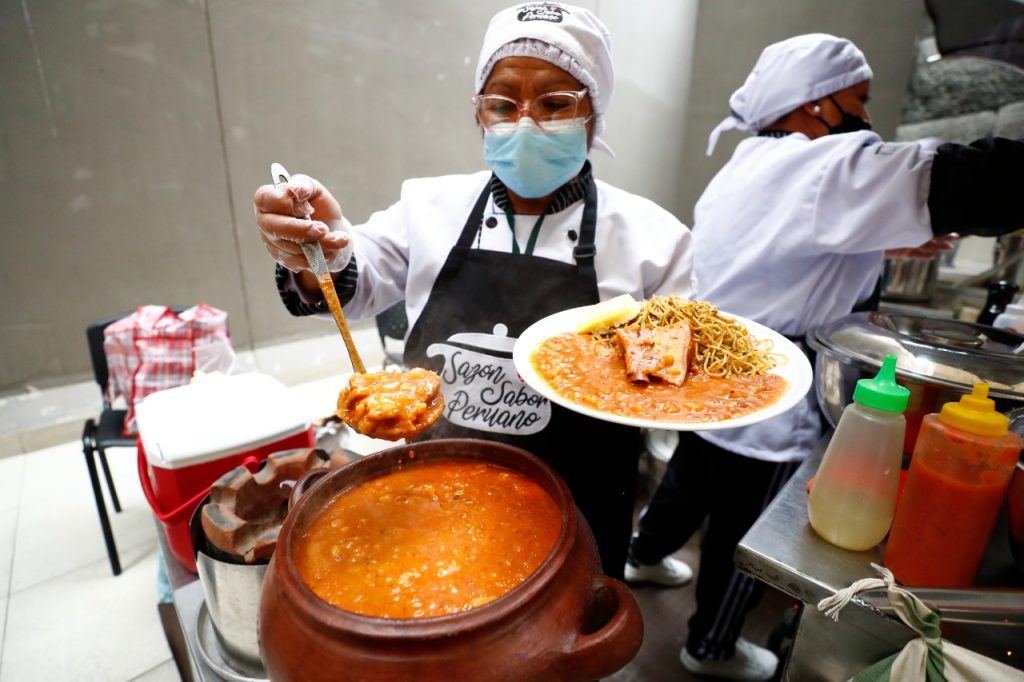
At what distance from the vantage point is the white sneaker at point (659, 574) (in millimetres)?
2883

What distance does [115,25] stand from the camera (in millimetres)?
3170

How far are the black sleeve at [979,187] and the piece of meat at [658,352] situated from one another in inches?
41.7

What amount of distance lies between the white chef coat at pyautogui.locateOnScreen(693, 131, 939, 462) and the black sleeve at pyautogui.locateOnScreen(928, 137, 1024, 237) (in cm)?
5

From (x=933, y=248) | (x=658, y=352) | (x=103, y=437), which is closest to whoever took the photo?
(x=658, y=352)

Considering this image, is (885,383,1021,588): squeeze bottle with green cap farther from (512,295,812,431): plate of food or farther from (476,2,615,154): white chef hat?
(476,2,615,154): white chef hat

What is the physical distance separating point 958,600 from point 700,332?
826mm

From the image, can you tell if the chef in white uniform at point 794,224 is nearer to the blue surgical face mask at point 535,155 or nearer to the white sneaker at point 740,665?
the white sneaker at point 740,665

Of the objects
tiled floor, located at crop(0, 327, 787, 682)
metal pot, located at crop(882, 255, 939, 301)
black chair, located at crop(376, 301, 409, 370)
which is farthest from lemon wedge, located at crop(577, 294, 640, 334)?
metal pot, located at crop(882, 255, 939, 301)

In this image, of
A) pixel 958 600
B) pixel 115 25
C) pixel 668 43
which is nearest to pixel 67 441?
pixel 115 25

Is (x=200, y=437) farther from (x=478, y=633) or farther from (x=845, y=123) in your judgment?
(x=845, y=123)

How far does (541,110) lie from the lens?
62.7 inches

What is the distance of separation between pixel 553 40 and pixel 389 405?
3.75ft

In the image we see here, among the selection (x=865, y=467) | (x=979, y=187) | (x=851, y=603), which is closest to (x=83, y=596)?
(x=851, y=603)

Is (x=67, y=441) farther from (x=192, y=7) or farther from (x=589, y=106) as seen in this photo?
(x=589, y=106)
